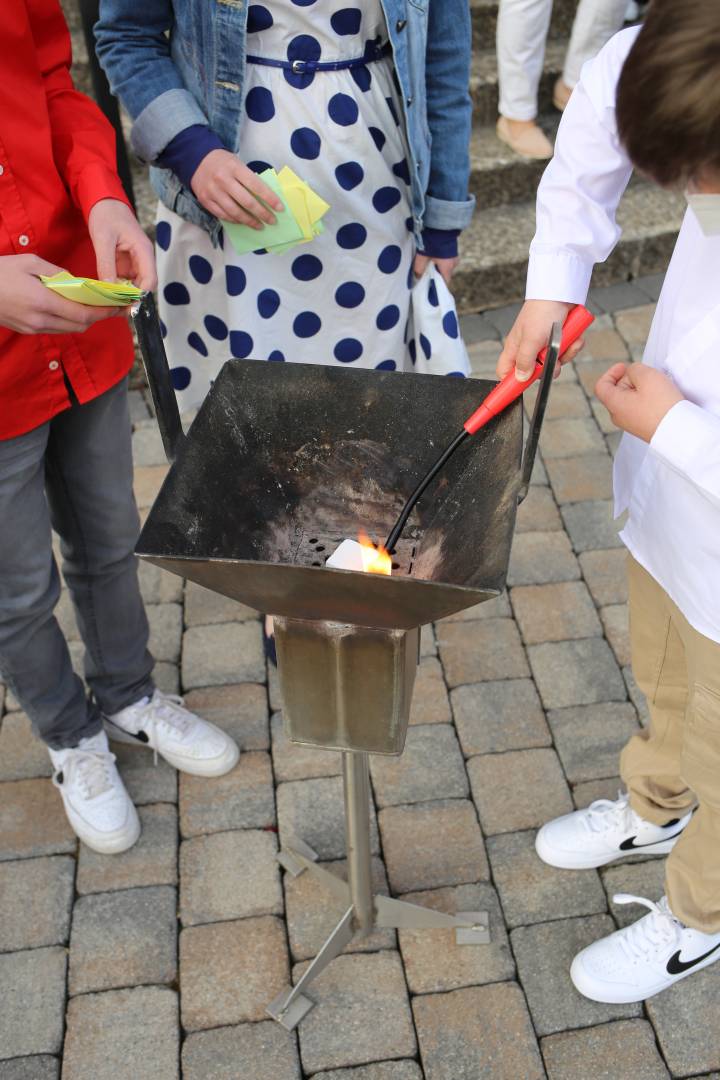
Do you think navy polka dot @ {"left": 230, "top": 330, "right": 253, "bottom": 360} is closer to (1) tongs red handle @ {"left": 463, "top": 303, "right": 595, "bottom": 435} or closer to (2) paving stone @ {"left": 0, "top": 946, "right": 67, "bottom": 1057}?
(1) tongs red handle @ {"left": 463, "top": 303, "right": 595, "bottom": 435}

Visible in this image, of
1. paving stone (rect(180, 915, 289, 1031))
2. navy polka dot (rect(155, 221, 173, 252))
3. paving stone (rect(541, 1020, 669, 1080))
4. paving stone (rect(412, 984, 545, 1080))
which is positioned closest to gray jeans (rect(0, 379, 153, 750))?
navy polka dot (rect(155, 221, 173, 252))

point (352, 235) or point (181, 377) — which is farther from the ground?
point (352, 235)

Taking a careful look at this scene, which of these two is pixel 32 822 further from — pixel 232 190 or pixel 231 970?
pixel 232 190

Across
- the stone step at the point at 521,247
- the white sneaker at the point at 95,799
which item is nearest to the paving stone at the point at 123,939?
the white sneaker at the point at 95,799

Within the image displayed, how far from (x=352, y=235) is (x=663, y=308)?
2.59 ft

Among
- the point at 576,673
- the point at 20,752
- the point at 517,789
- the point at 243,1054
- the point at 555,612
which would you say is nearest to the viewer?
the point at 243,1054

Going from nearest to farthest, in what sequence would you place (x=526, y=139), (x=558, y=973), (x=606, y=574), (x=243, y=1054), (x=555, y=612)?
(x=243, y=1054)
(x=558, y=973)
(x=555, y=612)
(x=606, y=574)
(x=526, y=139)

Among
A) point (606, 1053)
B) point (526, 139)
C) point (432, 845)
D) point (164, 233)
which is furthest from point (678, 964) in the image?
point (526, 139)

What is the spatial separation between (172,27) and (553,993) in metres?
2.22

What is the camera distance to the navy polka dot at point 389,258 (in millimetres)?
2211

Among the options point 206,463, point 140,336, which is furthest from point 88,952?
point 140,336

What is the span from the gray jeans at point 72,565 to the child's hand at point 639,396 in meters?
1.03

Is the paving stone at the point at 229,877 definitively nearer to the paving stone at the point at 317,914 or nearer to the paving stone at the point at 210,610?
the paving stone at the point at 317,914

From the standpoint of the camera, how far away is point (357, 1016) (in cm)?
207
